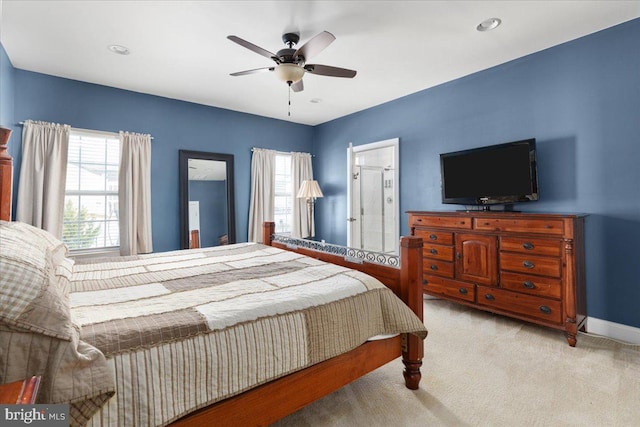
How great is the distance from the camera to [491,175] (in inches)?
126

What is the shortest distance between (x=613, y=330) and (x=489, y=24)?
281cm

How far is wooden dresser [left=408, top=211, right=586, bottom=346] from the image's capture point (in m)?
2.53

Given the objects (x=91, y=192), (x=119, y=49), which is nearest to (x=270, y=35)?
(x=119, y=49)

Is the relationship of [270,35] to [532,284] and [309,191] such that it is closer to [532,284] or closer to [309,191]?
[309,191]

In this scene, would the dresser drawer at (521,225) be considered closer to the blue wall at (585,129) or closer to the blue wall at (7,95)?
the blue wall at (585,129)

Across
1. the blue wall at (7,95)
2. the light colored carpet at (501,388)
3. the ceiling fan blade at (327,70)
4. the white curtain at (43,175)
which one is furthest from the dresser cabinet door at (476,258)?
the blue wall at (7,95)

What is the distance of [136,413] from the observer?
103 cm

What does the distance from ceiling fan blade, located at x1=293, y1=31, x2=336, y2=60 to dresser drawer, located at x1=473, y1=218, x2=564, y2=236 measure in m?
2.18

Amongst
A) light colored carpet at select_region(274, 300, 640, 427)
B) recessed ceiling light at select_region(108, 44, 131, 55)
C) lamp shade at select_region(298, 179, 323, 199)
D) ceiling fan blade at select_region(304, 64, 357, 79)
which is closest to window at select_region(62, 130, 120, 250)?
recessed ceiling light at select_region(108, 44, 131, 55)

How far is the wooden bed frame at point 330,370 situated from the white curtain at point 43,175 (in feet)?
5.40

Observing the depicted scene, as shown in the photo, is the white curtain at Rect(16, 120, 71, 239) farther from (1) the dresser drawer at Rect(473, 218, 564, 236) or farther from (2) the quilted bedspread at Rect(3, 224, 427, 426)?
(1) the dresser drawer at Rect(473, 218, 564, 236)

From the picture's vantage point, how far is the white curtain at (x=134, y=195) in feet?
12.7

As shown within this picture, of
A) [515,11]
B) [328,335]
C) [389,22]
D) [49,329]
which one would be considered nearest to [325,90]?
[389,22]

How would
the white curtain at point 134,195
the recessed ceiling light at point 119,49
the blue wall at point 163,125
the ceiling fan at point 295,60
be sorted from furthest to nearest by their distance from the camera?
the white curtain at point 134,195 < the blue wall at point 163,125 < the recessed ceiling light at point 119,49 < the ceiling fan at point 295,60
